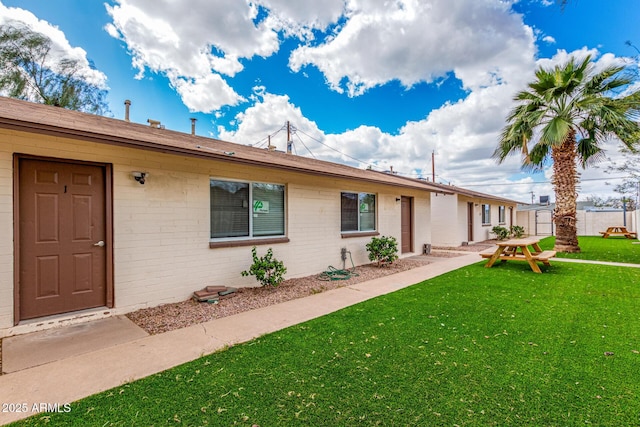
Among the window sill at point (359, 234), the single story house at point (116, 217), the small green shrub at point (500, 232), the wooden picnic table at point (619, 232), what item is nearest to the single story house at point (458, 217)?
the small green shrub at point (500, 232)

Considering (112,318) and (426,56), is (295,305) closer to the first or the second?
(112,318)

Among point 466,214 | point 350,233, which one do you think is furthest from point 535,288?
point 466,214

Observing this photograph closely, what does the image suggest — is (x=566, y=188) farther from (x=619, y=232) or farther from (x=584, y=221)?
(x=584, y=221)

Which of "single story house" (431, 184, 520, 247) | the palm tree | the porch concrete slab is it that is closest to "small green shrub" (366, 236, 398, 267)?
the porch concrete slab

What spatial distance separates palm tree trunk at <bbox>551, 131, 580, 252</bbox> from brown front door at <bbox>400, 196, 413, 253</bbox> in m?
5.45

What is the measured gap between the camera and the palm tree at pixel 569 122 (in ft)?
30.8

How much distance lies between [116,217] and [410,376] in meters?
4.62

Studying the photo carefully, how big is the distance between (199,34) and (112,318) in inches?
319

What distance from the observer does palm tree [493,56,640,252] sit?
9.38 m

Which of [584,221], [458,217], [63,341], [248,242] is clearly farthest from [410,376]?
[584,221]

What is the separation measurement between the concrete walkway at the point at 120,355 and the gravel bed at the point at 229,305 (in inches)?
8.5

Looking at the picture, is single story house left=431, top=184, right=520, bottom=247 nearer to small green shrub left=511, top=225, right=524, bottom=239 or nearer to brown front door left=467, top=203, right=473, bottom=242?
brown front door left=467, top=203, right=473, bottom=242

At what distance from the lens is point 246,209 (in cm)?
634

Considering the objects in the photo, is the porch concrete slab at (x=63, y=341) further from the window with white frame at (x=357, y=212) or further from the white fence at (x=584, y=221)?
the white fence at (x=584, y=221)
